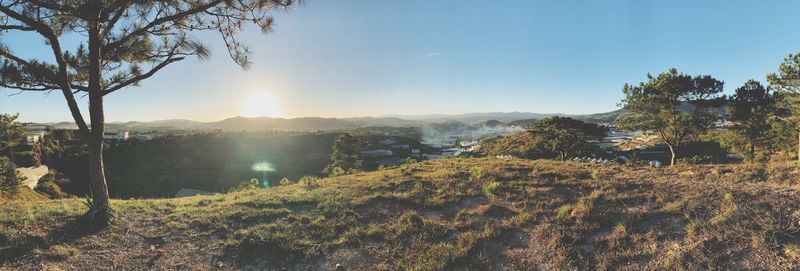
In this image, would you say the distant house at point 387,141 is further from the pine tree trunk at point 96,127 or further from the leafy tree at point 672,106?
the pine tree trunk at point 96,127

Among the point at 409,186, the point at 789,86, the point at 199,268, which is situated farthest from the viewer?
the point at 789,86

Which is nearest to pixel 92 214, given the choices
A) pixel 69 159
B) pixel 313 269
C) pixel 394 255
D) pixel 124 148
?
pixel 313 269

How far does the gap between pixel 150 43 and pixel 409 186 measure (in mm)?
8779

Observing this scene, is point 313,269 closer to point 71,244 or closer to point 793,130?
point 71,244

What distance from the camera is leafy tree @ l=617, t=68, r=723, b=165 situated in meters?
25.4

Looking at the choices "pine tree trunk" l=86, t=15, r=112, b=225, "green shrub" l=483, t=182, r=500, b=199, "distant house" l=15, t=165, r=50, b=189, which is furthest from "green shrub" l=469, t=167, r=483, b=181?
"distant house" l=15, t=165, r=50, b=189

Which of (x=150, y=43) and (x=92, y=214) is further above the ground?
(x=150, y=43)

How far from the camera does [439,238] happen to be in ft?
26.1

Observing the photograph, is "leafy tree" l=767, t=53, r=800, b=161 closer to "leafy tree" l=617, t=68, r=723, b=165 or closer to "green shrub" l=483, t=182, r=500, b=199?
"leafy tree" l=617, t=68, r=723, b=165

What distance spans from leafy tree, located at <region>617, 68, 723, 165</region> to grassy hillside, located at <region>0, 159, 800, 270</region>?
54.7 feet

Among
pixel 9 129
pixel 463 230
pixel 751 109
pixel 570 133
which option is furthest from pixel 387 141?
pixel 463 230

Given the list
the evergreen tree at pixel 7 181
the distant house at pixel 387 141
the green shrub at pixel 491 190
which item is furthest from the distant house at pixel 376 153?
the green shrub at pixel 491 190

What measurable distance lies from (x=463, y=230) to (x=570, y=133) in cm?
3248

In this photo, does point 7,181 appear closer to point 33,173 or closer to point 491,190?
point 491,190
